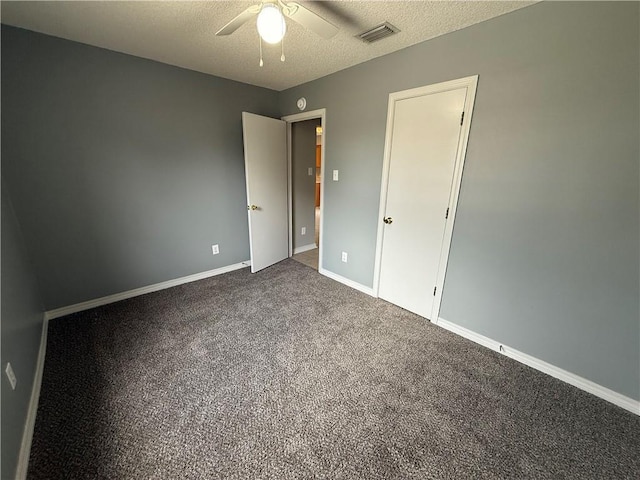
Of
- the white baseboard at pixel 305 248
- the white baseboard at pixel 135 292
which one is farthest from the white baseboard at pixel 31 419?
the white baseboard at pixel 305 248

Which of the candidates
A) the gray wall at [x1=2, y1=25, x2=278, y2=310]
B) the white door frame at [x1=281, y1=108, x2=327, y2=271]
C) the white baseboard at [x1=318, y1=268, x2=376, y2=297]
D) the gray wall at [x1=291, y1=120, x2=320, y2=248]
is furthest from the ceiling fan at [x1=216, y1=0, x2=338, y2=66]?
the white baseboard at [x1=318, y1=268, x2=376, y2=297]

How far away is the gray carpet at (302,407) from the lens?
1.20m

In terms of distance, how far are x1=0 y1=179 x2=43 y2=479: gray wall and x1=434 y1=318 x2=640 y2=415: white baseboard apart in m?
2.72

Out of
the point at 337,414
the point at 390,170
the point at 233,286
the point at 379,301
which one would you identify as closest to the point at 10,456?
the point at 337,414

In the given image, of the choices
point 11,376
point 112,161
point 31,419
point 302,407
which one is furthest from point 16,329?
point 302,407

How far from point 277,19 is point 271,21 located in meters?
0.03

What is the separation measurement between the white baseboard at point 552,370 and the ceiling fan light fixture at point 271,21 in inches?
95.7

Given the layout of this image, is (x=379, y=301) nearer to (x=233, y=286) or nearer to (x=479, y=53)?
(x=233, y=286)

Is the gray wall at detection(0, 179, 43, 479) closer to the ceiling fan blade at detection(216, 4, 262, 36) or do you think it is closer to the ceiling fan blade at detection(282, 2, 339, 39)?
the ceiling fan blade at detection(216, 4, 262, 36)

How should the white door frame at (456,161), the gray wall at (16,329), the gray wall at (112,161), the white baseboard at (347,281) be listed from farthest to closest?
1. the white baseboard at (347,281)
2. the gray wall at (112,161)
3. the white door frame at (456,161)
4. the gray wall at (16,329)

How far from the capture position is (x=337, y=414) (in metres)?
1.44

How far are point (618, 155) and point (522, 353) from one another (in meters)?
1.40

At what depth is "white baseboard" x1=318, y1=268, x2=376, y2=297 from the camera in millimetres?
2838

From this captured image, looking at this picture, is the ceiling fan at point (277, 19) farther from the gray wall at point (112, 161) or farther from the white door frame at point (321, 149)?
the gray wall at point (112, 161)
